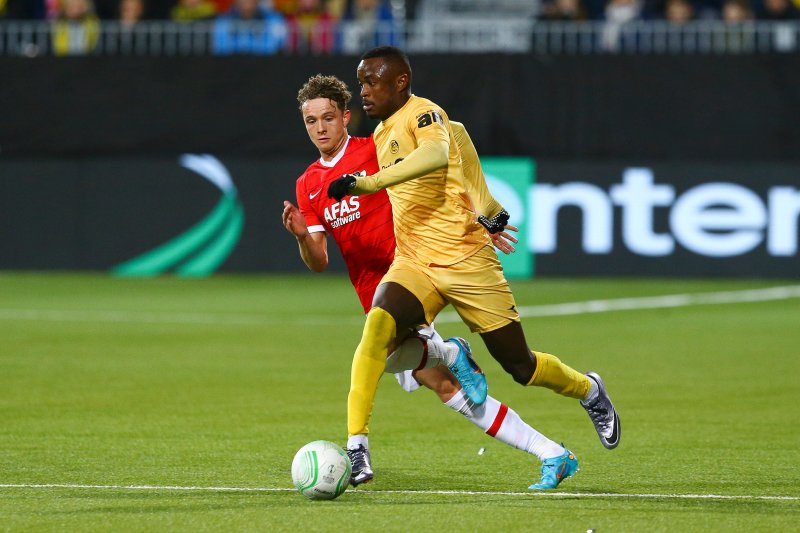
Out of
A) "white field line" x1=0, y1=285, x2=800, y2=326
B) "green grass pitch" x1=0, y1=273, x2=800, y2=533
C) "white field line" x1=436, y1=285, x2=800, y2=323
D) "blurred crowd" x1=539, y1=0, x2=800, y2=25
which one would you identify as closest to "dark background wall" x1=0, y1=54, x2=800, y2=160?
"blurred crowd" x1=539, y1=0, x2=800, y2=25

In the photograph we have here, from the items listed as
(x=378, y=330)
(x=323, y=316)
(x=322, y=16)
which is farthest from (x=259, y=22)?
(x=378, y=330)

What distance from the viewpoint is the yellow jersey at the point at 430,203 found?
Result: 7453mm

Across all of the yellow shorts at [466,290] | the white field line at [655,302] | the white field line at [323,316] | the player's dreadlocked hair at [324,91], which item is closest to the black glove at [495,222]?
the yellow shorts at [466,290]

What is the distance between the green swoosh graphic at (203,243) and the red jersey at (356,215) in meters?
12.8

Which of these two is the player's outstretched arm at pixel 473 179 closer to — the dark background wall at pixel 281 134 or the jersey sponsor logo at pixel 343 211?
the jersey sponsor logo at pixel 343 211

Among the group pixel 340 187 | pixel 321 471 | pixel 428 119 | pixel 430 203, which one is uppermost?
pixel 428 119

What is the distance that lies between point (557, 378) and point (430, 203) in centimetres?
107

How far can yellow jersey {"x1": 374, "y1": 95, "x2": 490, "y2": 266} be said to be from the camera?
7453 mm

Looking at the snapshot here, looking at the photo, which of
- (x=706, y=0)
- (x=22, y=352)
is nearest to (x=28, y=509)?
(x=22, y=352)

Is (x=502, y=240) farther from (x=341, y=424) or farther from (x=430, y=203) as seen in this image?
(x=341, y=424)

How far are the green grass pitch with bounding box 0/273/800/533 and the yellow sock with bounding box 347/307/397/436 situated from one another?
37 cm

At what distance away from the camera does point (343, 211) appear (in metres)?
7.87

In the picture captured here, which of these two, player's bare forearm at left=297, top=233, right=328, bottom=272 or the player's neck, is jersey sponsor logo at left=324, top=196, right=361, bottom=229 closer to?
player's bare forearm at left=297, top=233, right=328, bottom=272

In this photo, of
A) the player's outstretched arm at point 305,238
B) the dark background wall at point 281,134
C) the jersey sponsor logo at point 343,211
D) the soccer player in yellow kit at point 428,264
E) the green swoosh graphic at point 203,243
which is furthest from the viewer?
the green swoosh graphic at point 203,243
